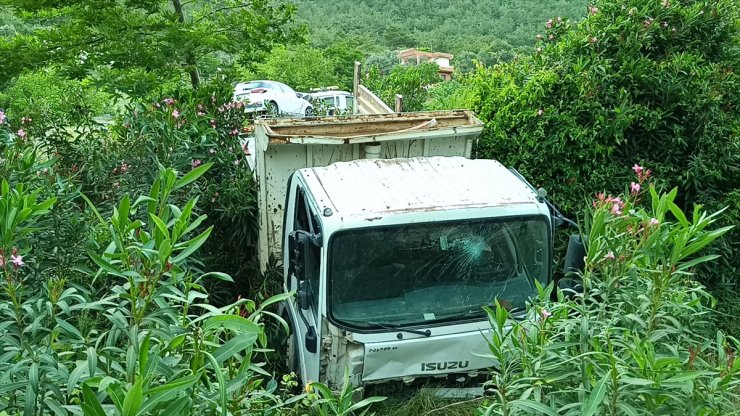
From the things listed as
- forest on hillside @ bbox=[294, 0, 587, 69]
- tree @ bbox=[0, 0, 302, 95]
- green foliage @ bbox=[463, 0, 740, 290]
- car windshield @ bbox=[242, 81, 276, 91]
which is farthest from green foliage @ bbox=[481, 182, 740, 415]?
forest on hillside @ bbox=[294, 0, 587, 69]

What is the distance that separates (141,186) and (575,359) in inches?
167

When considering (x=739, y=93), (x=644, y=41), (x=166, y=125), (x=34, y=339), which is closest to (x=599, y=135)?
(x=644, y=41)

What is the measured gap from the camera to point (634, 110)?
23.2 ft

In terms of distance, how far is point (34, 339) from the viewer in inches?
113

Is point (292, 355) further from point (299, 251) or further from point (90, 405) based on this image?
point (90, 405)

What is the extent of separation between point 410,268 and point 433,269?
0.16 m

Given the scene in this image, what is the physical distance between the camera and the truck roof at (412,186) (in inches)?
193

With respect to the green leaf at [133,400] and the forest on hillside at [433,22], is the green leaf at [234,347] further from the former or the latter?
the forest on hillside at [433,22]

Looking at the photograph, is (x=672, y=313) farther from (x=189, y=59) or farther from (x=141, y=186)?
(x=189, y=59)

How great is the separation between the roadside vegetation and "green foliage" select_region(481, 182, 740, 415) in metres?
0.01

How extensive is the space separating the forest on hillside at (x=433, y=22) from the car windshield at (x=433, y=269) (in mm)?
44623

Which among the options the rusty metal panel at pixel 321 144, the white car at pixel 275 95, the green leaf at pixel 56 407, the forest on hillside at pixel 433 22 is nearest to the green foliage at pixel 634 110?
the rusty metal panel at pixel 321 144

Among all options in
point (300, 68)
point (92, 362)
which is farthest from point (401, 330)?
point (300, 68)

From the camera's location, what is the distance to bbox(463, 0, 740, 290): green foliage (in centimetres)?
711
